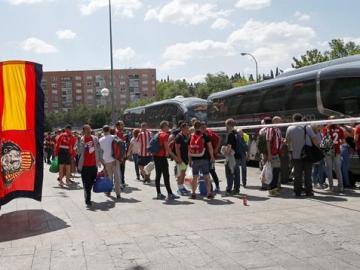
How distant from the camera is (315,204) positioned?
9.86m

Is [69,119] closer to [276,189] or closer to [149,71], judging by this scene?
[149,71]

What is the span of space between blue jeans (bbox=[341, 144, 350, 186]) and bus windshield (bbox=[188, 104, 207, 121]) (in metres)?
18.0

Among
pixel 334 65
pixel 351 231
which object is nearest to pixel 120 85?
pixel 334 65

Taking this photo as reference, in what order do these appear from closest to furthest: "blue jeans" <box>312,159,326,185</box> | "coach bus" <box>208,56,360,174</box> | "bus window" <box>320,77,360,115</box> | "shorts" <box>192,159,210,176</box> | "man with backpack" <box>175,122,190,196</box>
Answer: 1. "shorts" <box>192,159,210,176</box>
2. "man with backpack" <box>175,122,190,196</box>
3. "blue jeans" <box>312,159,326,185</box>
4. "bus window" <box>320,77,360,115</box>
5. "coach bus" <box>208,56,360,174</box>

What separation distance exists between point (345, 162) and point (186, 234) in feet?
20.2

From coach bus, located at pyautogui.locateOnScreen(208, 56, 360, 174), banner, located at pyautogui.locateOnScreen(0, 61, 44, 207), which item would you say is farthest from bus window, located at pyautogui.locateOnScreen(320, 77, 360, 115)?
banner, located at pyautogui.locateOnScreen(0, 61, 44, 207)

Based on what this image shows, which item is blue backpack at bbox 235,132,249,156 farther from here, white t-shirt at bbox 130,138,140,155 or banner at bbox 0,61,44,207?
banner at bbox 0,61,44,207

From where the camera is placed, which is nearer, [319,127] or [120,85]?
[319,127]

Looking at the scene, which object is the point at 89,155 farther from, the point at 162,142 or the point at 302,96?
the point at 302,96

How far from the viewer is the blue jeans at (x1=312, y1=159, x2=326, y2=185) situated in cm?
1244

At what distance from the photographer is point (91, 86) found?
479 ft

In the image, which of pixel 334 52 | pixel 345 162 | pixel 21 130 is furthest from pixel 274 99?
pixel 334 52

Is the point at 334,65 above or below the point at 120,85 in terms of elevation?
below

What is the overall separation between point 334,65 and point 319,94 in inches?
44.2
